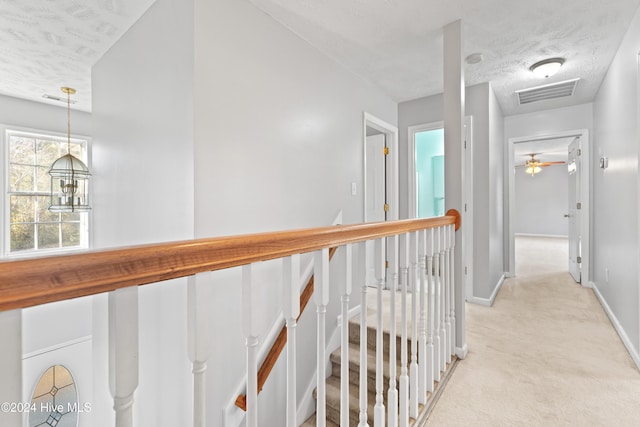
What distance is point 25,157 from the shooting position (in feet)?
12.0

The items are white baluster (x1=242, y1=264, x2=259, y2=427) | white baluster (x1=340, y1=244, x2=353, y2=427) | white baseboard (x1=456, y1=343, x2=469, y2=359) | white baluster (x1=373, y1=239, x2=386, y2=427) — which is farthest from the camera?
white baseboard (x1=456, y1=343, x2=469, y2=359)

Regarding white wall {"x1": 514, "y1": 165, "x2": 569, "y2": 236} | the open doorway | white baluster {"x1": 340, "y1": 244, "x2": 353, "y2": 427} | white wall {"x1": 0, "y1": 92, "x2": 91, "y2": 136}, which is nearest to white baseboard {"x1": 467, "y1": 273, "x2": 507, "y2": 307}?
the open doorway

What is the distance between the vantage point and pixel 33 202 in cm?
372

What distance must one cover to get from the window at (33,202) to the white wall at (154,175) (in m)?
2.06

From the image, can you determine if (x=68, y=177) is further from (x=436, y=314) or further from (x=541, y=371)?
(x=541, y=371)

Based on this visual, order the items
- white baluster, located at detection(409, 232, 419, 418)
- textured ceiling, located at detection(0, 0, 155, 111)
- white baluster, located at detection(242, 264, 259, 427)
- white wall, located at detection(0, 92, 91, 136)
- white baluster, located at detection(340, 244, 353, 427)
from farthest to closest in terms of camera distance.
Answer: white wall, located at detection(0, 92, 91, 136), textured ceiling, located at detection(0, 0, 155, 111), white baluster, located at detection(409, 232, 419, 418), white baluster, located at detection(340, 244, 353, 427), white baluster, located at detection(242, 264, 259, 427)

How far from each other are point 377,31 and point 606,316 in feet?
11.5

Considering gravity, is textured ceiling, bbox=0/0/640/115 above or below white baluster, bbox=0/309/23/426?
above

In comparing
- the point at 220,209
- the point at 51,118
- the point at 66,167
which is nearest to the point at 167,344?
the point at 220,209

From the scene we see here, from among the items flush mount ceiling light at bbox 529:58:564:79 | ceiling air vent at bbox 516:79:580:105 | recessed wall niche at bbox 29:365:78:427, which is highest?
ceiling air vent at bbox 516:79:580:105

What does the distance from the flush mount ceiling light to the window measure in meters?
5.76

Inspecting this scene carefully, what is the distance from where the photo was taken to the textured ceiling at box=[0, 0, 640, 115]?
2.04 metres

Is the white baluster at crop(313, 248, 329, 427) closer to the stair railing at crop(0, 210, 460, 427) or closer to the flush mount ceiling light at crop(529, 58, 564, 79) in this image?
the stair railing at crop(0, 210, 460, 427)

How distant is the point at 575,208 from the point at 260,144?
475 centimetres
